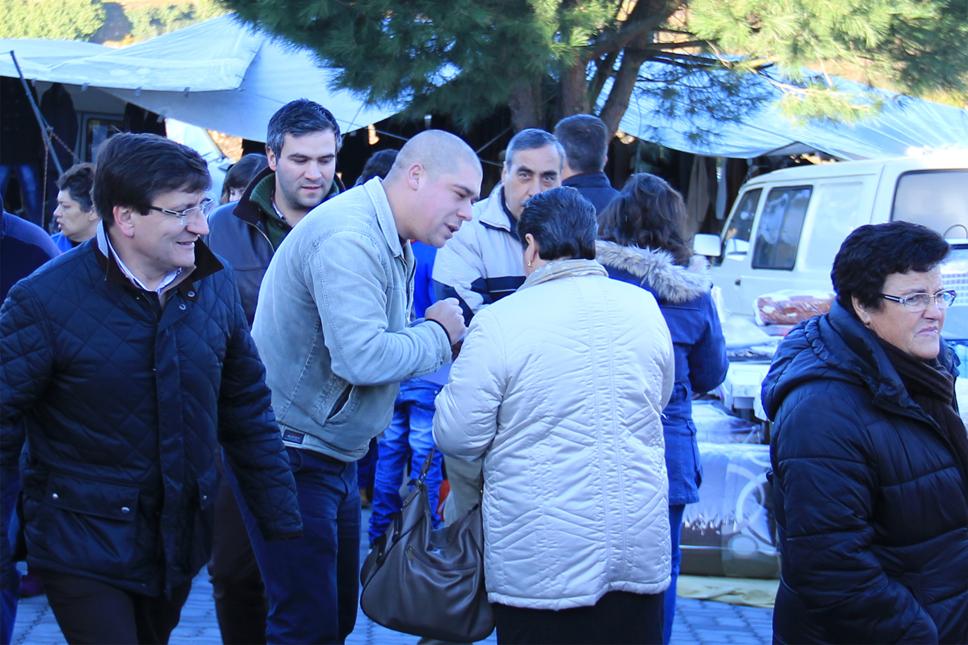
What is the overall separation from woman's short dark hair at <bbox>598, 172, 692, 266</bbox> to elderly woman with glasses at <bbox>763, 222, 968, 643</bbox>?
121cm

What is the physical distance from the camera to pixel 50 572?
2898 mm

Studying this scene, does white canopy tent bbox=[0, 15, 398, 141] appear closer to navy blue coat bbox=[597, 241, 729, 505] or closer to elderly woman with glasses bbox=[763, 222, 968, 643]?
navy blue coat bbox=[597, 241, 729, 505]

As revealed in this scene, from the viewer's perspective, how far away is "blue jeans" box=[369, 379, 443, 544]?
613cm

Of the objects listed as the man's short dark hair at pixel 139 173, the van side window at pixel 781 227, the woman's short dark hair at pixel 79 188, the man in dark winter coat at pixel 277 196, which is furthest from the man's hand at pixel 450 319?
the van side window at pixel 781 227

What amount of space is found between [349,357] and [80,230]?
3377mm

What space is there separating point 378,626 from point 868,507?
307 centimetres

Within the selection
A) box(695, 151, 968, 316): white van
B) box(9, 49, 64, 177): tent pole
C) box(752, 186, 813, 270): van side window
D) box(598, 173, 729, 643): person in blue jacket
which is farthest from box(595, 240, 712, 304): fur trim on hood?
box(9, 49, 64, 177): tent pole

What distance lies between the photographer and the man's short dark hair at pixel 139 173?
293cm

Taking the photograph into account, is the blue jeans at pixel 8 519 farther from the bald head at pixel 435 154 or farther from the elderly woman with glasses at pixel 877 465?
the elderly woman with glasses at pixel 877 465

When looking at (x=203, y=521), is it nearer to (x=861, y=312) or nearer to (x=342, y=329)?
(x=342, y=329)

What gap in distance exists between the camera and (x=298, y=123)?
14.6ft

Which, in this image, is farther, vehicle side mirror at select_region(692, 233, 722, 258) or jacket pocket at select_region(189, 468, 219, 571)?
vehicle side mirror at select_region(692, 233, 722, 258)

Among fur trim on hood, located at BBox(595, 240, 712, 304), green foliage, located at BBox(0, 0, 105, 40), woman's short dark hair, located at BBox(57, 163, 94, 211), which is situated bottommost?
woman's short dark hair, located at BBox(57, 163, 94, 211)

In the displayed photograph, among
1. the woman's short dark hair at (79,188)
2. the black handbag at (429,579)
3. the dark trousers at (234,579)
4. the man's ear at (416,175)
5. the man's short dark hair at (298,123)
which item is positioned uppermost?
the man's short dark hair at (298,123)
